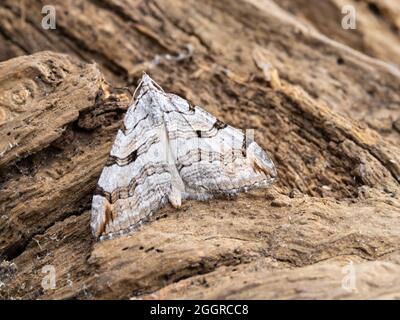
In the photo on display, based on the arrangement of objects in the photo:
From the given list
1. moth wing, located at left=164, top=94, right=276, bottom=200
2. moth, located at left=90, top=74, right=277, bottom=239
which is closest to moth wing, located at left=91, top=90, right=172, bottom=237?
→ moth, located at left=90, top=74, right=277, bottom=239

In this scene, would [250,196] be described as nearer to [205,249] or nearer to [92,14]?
[205,249]

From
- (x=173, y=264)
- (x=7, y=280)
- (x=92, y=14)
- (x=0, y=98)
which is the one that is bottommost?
(x=7, y=280)

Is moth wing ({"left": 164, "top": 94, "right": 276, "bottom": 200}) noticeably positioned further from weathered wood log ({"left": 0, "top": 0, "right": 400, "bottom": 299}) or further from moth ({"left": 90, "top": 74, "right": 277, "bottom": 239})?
weathered wood log ({"left": 0, "top": 0, "right": 400, "bottom": 299})

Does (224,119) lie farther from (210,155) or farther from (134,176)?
(134,176)

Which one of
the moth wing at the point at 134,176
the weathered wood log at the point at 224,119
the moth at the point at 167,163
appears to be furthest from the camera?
the moth at the point at 167,163

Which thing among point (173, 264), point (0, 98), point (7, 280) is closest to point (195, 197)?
point (173, 264)

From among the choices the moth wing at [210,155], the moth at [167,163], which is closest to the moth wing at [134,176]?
the moth at [167,163]

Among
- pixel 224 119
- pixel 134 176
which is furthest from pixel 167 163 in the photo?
Result: pixel 224 119

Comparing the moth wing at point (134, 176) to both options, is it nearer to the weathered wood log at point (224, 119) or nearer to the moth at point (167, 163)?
the moth at point (167, 163)
